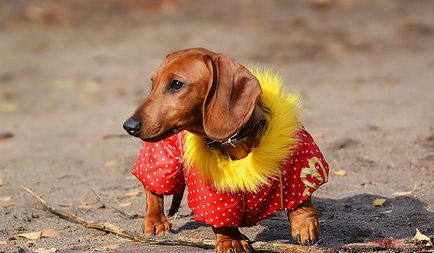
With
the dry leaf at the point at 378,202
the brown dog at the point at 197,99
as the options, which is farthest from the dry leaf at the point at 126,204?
the brown dog at the point at 197,99

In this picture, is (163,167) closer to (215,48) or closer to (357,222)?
(357,222)

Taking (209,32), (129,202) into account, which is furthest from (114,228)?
(209,32)

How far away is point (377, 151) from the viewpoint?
6695mm

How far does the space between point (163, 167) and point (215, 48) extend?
25.8 feet

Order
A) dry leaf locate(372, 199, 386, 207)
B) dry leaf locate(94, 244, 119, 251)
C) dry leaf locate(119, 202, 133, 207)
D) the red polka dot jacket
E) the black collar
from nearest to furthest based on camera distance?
the black collar
the red polka dot jacket
dry leaf locate(94, 244, 119, 251)
dry leaf locate(372, 199, 386, 207)
dry leaf locate(119, 202, 133, 207)

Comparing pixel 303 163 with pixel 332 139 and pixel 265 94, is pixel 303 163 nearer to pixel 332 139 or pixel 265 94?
pixel 265 94

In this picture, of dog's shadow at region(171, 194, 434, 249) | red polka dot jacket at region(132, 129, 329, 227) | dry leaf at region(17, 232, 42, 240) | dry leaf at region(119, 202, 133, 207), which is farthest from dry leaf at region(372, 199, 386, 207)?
dry leaf at region(17, 232, 42, 240)

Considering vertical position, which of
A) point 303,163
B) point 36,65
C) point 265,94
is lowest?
point 36,65

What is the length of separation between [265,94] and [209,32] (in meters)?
8.99

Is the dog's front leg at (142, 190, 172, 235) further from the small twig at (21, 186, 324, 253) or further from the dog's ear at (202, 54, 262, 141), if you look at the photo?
the dog's ear at (202, 54, 262, 141)

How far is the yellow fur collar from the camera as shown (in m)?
4.11

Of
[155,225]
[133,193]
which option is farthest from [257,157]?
[133,193]

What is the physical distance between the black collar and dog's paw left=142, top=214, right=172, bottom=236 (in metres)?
0.78

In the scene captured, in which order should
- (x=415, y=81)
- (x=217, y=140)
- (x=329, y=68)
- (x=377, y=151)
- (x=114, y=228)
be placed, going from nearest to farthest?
(x=217, y=140)
(x=114, y=228)
(x=377, y=151)
(x=415, y=81)
(x=329, y=68)
